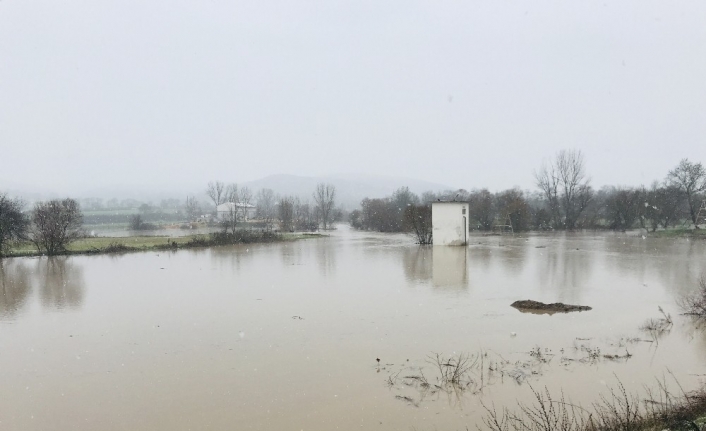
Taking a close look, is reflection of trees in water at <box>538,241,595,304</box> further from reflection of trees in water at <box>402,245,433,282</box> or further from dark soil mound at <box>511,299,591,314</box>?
reflection of trees in water at <box>402,245,433,282</box>

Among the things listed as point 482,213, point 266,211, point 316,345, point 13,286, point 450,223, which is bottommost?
point 316,345

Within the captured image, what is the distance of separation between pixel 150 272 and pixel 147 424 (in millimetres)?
16049

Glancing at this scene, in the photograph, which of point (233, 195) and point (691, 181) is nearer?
point (691, 181)

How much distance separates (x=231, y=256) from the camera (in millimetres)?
27719

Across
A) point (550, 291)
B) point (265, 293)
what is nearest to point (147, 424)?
point (265, 293)

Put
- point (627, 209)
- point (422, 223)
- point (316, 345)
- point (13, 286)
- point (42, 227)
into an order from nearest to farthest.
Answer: point (316, 345)
point (13, 286)
point (42, 227)
point (422, 223)
point (627, 209)

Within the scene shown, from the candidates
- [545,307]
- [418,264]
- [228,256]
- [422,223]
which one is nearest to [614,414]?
[545,307]

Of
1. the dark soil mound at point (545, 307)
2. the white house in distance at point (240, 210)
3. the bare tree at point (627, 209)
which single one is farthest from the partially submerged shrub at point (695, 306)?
the white house in distance at point (240, 210)

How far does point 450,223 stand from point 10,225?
92.5 ft

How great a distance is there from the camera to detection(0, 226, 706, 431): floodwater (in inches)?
254

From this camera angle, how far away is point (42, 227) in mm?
29422

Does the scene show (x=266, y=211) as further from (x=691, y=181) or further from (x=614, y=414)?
(x=614, y=414)

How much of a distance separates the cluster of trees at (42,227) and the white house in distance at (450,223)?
23.7 m

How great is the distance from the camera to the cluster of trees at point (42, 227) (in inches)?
1162
